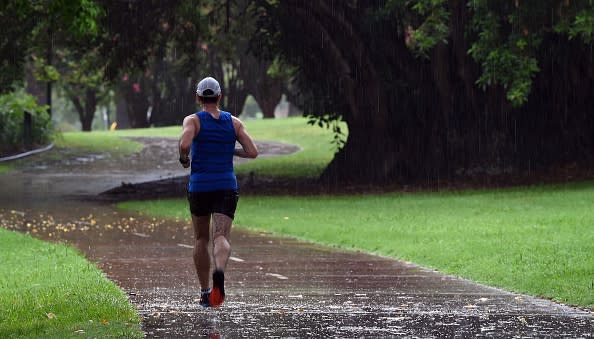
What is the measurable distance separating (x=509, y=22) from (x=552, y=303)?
14693 mm

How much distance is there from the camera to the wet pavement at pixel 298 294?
982 centimetres

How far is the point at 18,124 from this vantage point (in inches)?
1636

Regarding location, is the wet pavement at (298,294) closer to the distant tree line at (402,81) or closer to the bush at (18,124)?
the distant tree line at (402,81)

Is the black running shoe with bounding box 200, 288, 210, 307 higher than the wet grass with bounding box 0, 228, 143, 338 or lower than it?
higher

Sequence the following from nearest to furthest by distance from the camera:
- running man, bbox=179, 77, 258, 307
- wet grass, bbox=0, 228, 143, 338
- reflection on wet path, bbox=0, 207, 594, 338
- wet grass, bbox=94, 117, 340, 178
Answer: wet grass, bbox=0, 228, 143, 338 < reflection on wet path, bbox=0, 207, 594, 338 < running man, bbox=179, 77, 258, 307 < wet grass, bbox=94, 117, 340, 178

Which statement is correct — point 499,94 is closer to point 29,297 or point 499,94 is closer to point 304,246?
point 304,246

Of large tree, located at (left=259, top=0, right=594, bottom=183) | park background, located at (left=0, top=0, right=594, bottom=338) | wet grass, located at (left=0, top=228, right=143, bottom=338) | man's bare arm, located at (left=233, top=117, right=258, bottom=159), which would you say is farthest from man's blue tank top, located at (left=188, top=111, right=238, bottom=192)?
large tree, located at (left=259, top=0, right=594, bottom=183)

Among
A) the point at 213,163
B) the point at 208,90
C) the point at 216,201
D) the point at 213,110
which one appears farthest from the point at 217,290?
the point at 208,90

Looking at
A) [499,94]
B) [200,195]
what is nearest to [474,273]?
[200,195]

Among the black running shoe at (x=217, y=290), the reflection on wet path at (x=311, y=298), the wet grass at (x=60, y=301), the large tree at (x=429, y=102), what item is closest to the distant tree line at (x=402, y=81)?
the large tree at (x=429, y=102)

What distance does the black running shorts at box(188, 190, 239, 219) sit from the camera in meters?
10.4

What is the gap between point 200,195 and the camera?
1041cm

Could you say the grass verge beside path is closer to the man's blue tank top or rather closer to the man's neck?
the man's blue tank top

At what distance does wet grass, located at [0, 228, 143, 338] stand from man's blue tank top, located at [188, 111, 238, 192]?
118 cm
